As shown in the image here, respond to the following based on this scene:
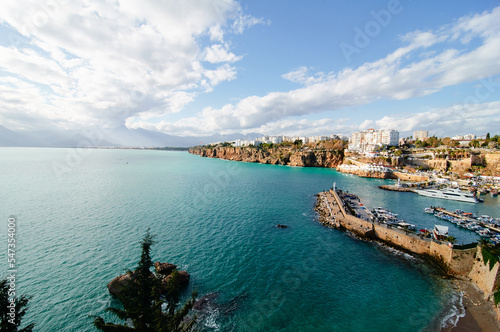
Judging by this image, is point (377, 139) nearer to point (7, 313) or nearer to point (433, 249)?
point (433, 249)

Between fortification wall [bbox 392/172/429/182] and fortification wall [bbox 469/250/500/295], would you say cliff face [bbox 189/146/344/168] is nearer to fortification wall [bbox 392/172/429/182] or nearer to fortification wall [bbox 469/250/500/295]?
fortification wall [bbox 392/172/429/182]

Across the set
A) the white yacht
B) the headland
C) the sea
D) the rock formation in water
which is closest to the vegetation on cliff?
the white yacht

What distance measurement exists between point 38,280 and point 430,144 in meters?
175

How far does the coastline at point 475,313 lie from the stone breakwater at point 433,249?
655 mm

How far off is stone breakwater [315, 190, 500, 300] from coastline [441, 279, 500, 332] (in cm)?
66

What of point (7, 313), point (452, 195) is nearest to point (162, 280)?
point (7, 313)

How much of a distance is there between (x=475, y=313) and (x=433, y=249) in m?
7.82

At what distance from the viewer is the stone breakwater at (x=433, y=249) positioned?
16953 mm

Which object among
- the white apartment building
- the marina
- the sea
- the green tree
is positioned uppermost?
the white apartment building

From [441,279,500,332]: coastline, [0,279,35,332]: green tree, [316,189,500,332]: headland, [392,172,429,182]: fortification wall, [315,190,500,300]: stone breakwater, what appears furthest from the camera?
[392,172,429,182]: fortification wall

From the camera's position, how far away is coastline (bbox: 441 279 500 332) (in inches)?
540

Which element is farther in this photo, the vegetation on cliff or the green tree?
the vegetation on cliff

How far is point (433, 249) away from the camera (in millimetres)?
21734

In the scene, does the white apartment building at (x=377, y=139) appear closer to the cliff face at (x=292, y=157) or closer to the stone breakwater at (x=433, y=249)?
the cliff face at (x=292, y=157)
